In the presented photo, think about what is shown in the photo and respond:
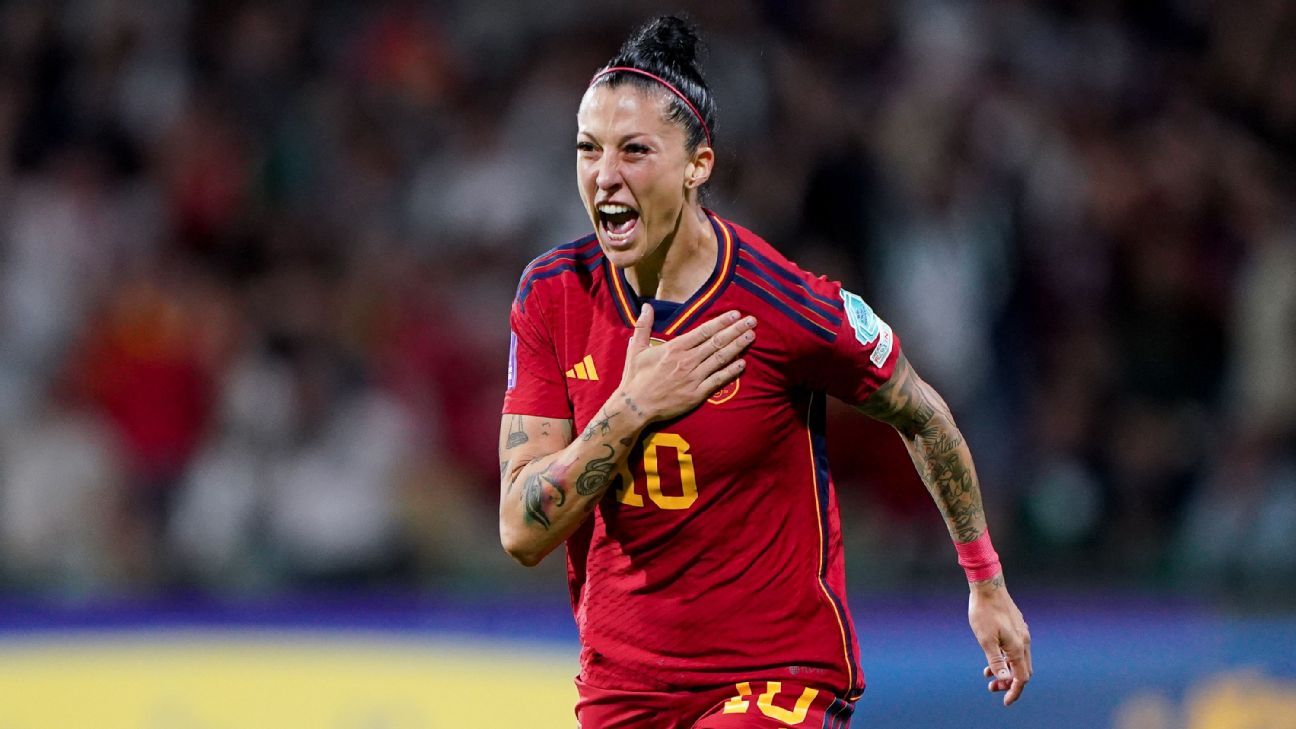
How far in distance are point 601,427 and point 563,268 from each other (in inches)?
18.6

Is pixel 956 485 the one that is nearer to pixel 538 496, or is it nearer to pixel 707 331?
pixel 707 331

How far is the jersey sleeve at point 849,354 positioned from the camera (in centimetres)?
379

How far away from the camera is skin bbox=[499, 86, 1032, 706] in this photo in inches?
144

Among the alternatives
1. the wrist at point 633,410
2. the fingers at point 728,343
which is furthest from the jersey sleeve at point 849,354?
the wrist at point 633,410

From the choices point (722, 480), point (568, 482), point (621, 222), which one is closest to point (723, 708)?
point (722, 480)

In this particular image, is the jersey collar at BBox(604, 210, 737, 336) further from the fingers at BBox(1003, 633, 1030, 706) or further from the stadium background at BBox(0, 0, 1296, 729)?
the stadium background at BBox(0, 0, 1296, 729)

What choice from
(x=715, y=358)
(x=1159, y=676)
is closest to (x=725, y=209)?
(x=1159, y=676)

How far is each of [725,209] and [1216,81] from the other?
351 cm

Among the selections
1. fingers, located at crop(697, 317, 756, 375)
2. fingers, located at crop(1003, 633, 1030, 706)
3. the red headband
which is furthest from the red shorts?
the red headband

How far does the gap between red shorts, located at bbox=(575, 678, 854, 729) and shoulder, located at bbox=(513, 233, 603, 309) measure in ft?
3.02

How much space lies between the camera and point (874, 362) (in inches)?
151

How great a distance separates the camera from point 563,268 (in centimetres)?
395

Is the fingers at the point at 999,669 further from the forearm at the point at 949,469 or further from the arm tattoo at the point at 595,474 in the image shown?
the arm tattoo at the point at 595,474

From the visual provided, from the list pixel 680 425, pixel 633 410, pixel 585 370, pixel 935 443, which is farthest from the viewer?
pixel 935 443
